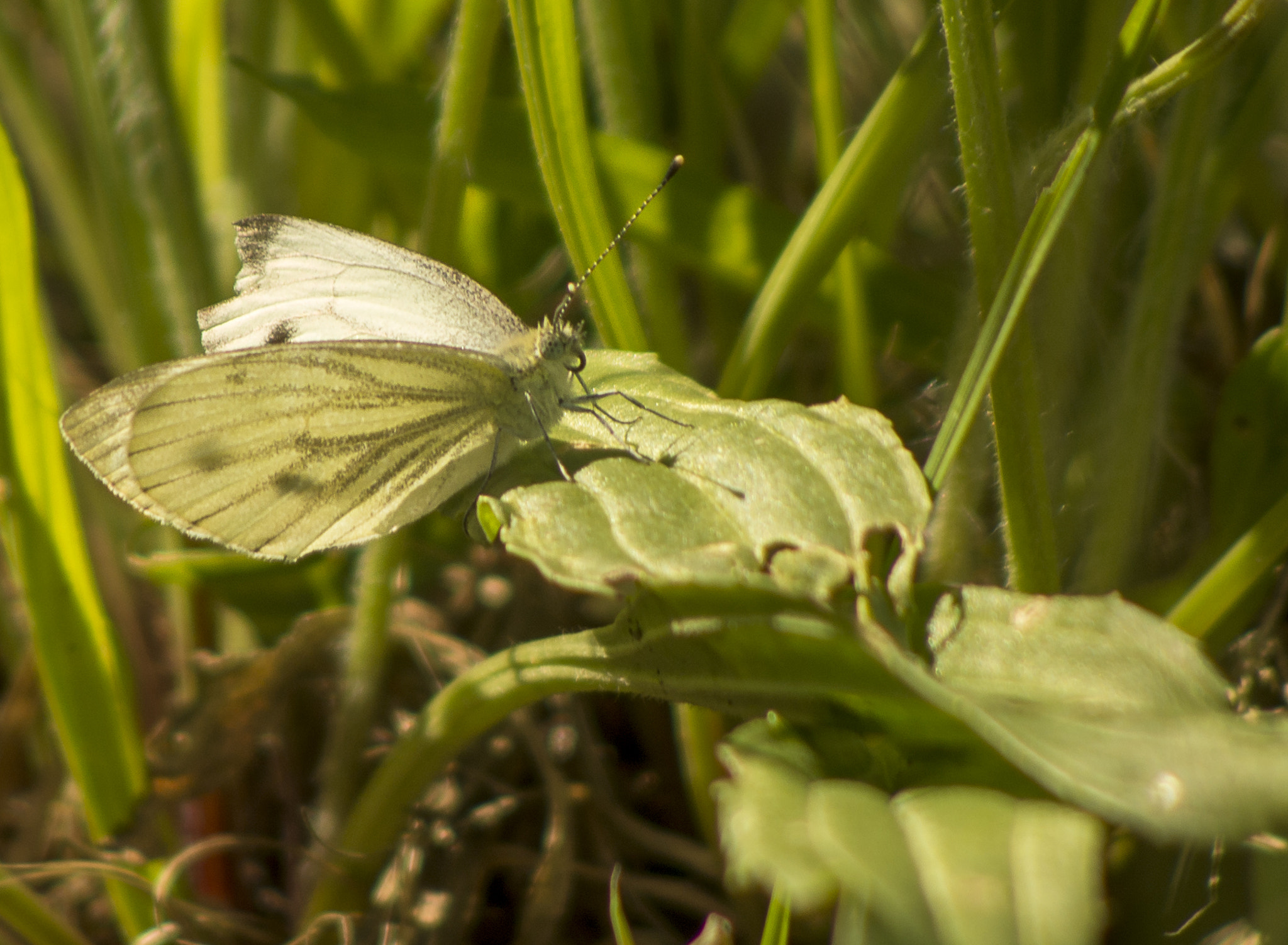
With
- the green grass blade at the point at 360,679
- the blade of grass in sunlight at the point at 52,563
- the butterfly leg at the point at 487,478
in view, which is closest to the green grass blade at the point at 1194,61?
the butterfly leg at the point at 487,478

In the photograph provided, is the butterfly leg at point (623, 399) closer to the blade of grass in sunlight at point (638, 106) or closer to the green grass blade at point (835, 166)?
the blade of grass in sunlight at point (638, 106)

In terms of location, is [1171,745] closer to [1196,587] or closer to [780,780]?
[780,780]

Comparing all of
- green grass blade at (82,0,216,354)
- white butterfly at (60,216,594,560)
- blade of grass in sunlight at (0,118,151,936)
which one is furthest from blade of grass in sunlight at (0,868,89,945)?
green grass blade at (82,0,216,354)

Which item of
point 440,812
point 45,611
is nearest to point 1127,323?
point 440,812

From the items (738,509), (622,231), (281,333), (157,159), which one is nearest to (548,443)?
(622,231)

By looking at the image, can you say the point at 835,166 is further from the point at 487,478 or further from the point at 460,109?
the point at 487,478

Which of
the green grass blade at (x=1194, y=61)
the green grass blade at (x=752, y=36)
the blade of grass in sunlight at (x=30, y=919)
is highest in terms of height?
the green grass blade at (x=752, y=36)
